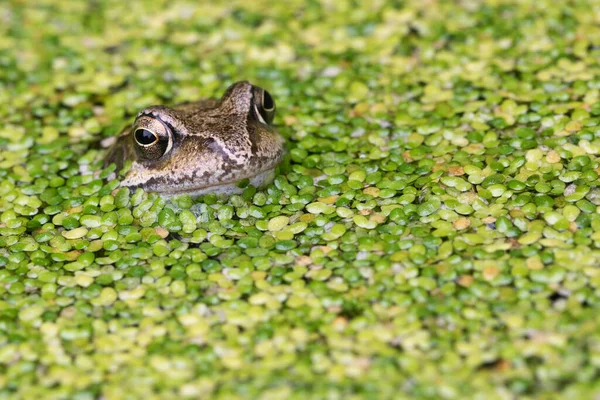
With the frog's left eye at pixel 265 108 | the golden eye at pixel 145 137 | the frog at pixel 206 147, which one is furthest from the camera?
the frog's left eye at pixel 265 108

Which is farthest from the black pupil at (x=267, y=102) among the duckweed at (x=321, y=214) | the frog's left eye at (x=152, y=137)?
the frog's left eye at (x=152, y=137)

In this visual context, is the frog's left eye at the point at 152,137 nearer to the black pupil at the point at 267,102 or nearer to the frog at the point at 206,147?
the frog at the point at 206,147

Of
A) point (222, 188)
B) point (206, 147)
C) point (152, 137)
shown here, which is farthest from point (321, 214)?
point (152, 137)

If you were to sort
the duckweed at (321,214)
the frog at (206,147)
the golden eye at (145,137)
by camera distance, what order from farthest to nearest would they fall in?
the golden eye at (145,137), the frog at (206,147), the duckweed at (321,214)

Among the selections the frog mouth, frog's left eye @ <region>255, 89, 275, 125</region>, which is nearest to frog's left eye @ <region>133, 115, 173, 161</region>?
the frog mouth

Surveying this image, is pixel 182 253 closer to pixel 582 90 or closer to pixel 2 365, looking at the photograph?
pixel 2 365

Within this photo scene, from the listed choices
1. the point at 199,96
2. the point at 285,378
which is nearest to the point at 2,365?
the point at 285,378
